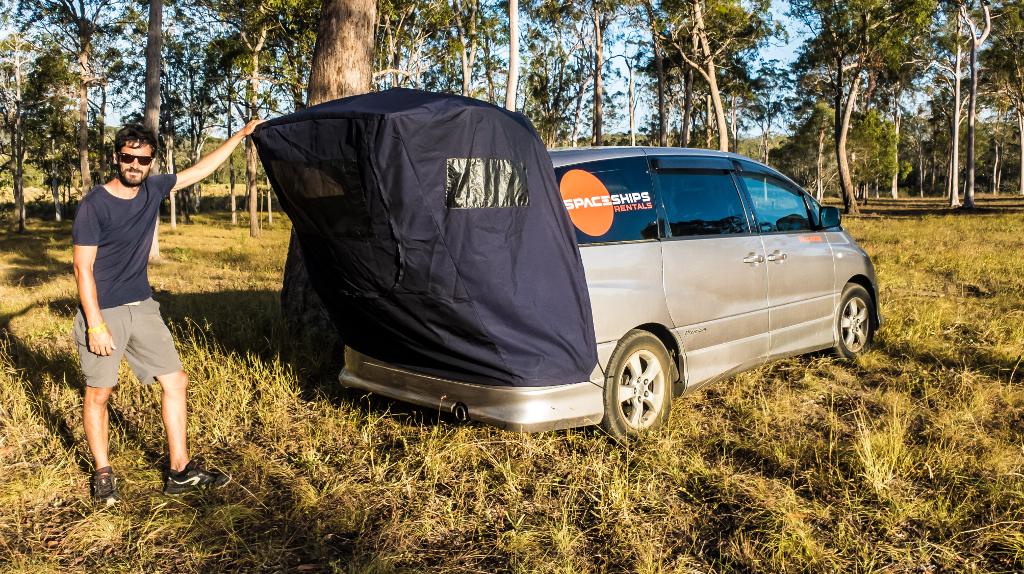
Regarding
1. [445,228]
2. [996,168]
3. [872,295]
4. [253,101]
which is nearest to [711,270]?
[445,228]

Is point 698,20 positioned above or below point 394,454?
above

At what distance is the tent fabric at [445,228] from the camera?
3.23 m

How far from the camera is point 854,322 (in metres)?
6.11

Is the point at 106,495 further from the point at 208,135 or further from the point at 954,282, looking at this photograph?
the point at 208,135

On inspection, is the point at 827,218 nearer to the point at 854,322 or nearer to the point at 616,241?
the point at 854,322

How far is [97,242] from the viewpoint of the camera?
137 inches

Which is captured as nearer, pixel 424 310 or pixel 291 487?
pixel 424 310

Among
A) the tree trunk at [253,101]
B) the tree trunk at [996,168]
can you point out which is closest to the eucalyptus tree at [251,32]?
the tree trunk at [253,101]

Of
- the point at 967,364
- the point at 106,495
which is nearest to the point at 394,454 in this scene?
the point at 106,495

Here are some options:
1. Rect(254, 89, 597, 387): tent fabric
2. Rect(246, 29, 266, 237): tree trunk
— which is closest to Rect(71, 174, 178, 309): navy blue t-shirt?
Rect(254, 89, 597, 387): tent fabric

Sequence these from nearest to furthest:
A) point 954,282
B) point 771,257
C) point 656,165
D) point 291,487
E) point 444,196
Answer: point 444,196
point 291,487
point 656,165
point 771,257
point 954,282

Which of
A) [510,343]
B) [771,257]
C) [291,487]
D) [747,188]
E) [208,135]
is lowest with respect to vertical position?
[291,487]

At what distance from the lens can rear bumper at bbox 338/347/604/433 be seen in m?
3.56

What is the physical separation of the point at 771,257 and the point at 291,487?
359cm
